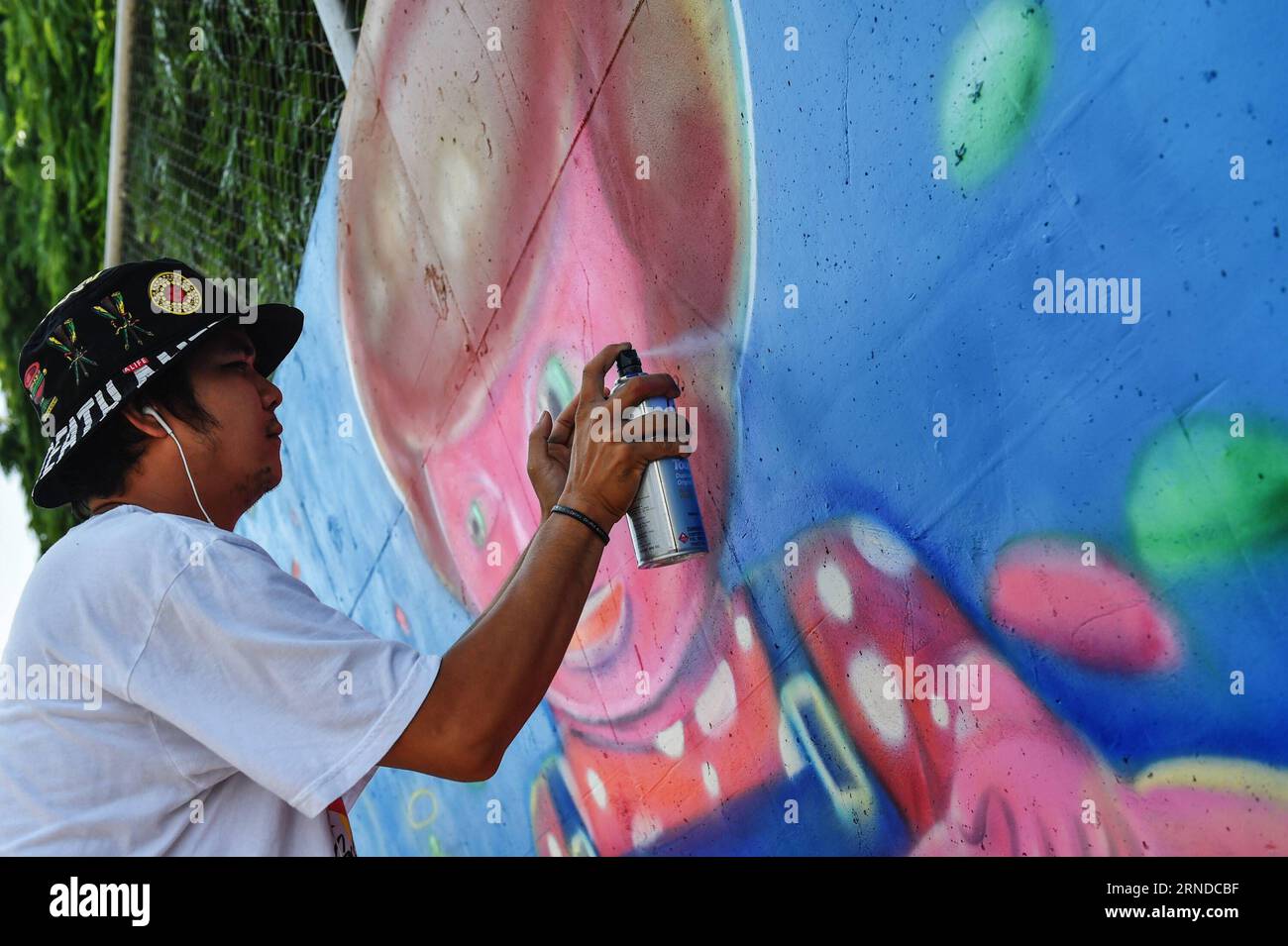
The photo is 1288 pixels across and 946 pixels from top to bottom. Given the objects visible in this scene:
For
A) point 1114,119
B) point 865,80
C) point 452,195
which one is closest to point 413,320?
point 452,195

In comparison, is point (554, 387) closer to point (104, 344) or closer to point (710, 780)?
point (710, 780)

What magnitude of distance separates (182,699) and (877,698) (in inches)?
45.0

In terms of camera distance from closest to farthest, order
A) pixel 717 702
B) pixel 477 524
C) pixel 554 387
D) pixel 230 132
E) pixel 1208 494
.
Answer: pixel 1208 494 < pixel 717 702 < pixel 554 387 < pixel 477 524 < pixel 230 132

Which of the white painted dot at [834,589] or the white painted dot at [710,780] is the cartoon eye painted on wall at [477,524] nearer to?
the white painted dot at [710,780]

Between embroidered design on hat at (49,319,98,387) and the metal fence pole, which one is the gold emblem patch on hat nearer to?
embroidered design on hat at (49,319,98,387)

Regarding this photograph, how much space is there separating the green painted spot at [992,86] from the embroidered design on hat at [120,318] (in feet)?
4.67

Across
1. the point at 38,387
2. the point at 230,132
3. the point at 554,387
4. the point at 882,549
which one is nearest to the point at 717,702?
the point at 882,549

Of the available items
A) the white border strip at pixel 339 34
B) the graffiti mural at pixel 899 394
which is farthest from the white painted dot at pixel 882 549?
the white border strip at pixel 339 34

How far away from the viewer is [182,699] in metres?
2.00

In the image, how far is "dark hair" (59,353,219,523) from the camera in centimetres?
234

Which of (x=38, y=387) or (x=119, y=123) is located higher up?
(x=119, y=123)

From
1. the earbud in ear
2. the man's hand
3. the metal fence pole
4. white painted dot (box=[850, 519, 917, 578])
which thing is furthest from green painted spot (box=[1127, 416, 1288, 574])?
the metal fence pole

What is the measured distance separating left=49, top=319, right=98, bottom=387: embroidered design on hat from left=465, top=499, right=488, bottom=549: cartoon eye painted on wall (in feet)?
5.25

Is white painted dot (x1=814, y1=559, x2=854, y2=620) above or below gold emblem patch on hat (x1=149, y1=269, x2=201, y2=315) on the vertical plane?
below
